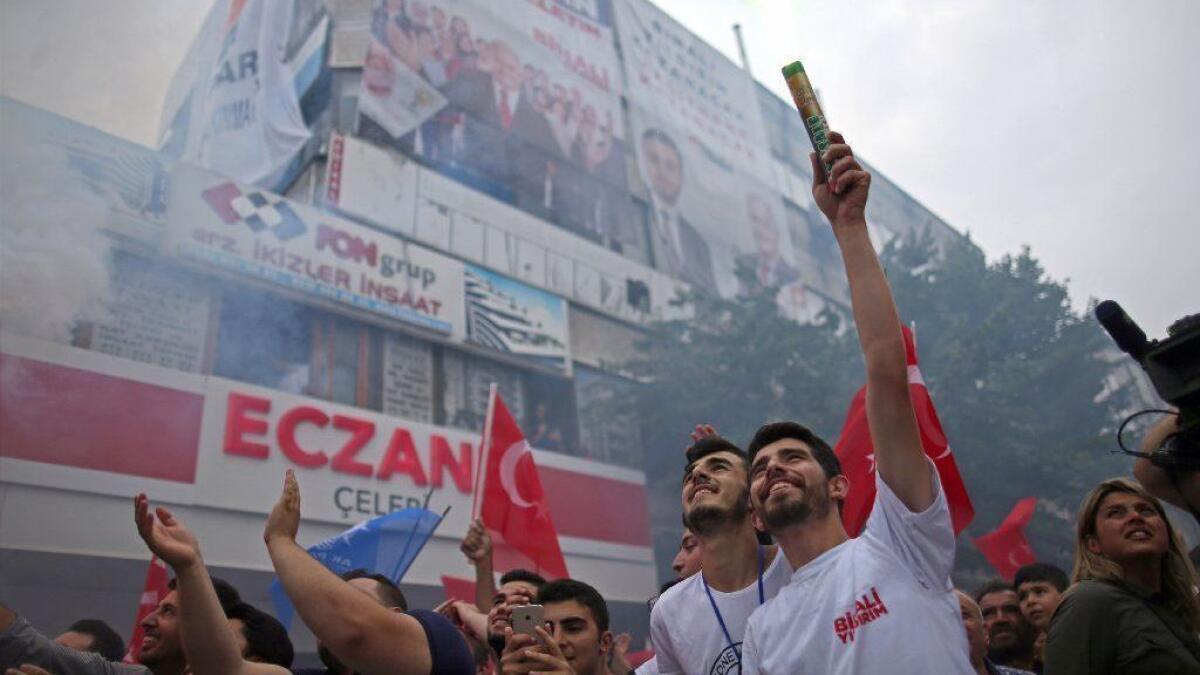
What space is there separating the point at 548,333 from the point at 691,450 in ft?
35.8

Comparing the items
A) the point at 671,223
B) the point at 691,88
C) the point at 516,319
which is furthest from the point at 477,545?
the point at 691,88

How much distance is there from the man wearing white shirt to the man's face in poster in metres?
16.1

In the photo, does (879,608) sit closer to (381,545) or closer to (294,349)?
(381,545)

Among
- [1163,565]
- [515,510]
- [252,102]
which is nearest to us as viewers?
[1163,565]

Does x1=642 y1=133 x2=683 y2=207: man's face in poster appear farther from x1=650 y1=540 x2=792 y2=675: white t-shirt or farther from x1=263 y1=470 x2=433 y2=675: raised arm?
x1=263 y1=470 x2=433 y2=675: raised arm

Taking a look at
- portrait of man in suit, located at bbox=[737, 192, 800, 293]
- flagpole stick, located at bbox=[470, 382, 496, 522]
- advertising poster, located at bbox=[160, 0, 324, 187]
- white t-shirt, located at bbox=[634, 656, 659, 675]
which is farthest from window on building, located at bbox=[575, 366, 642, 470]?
white t-shirt, located at bbox=[634, 656, 659, 675]

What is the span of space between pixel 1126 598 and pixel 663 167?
662 inches

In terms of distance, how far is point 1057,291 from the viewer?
49.4ft

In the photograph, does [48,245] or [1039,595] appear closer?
[1039,595]

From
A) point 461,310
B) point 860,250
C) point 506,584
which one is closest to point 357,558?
point 506,584

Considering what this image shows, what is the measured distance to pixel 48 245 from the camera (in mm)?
8305

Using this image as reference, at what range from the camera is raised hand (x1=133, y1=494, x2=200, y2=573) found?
93.2 inches

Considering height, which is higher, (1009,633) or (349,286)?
(349,286)

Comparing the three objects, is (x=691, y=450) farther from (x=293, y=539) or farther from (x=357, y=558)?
(x=357, y=558)
